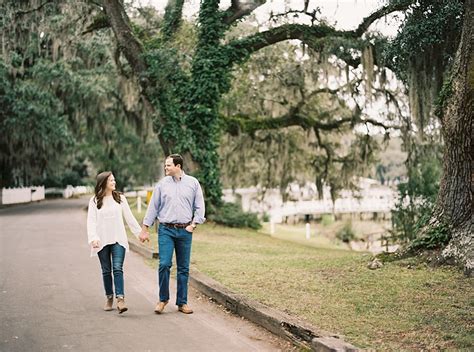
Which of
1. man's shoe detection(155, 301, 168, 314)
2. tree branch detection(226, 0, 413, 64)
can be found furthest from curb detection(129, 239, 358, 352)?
tree branch detection(226, 0, 413, 64)

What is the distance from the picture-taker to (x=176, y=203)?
722cm

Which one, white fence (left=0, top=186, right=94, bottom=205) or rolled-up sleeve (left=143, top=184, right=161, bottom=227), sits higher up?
rolled-up sleeve (left=143, top=184, right=161, bottom=227)

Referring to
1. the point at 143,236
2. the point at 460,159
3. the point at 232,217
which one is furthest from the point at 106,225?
the point at 232,217

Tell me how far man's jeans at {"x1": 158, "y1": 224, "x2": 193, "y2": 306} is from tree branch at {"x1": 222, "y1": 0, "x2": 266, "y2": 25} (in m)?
14.6

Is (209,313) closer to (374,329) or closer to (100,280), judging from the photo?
(374,329)

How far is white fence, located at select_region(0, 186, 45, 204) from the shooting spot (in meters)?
34.2

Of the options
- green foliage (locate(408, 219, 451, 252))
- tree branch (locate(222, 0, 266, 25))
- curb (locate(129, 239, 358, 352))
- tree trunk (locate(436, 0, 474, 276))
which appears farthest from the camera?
tree branch (locate(222, 0, 266, 25))

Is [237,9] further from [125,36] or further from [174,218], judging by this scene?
[174,218]

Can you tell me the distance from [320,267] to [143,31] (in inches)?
577

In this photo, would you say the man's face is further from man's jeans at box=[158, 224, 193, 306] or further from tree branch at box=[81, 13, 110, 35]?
tree branch at box=[81, 13, 110, 35]

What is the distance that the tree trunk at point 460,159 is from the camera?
29.1 ft

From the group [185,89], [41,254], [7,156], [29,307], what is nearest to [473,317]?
[29,307]

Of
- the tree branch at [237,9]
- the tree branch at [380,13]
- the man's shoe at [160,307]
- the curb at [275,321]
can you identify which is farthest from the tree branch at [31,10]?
the man's shoe at [160,307]

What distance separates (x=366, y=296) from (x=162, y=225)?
265 cm
